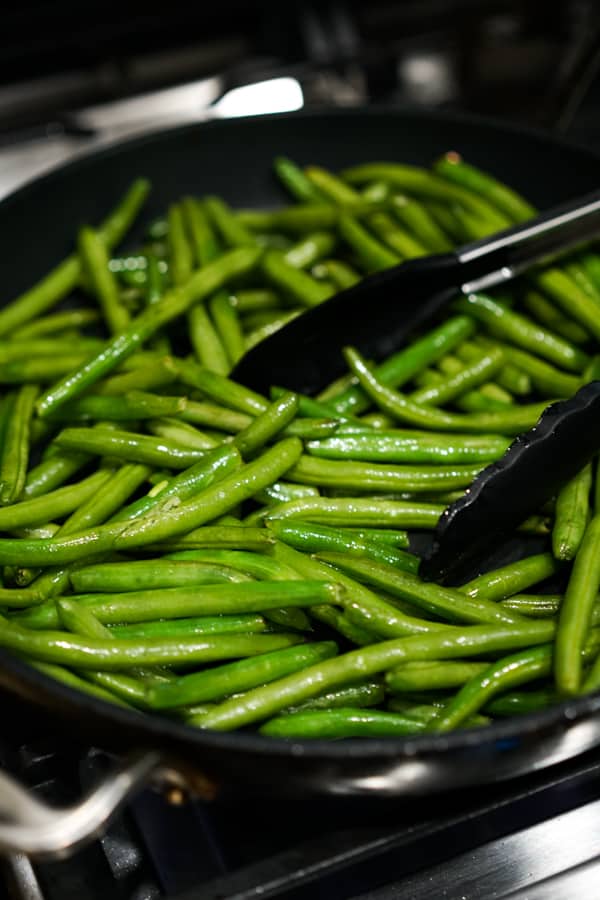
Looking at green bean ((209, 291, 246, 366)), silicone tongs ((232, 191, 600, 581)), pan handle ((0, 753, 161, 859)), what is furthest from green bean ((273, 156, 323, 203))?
pan handle ((0, 753, 161, 859))

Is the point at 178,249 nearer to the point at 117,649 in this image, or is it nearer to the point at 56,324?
the point at 56,324

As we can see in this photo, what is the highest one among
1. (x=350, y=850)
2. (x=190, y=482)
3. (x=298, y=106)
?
(x=298, y=106)

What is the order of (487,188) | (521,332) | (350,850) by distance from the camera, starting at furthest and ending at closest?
1. (487,188)
2. (521,332)
3. (350,850)

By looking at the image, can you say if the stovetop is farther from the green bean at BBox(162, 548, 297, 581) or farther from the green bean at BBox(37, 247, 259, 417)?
the green bean at BBox(37, 247, 259, 417)

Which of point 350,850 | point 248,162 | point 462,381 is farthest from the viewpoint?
point 248,162

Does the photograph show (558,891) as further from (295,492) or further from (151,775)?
(295,492)

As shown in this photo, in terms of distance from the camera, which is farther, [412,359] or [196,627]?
[412,359]

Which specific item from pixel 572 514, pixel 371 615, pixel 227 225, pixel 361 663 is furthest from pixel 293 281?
pixel 361 663
